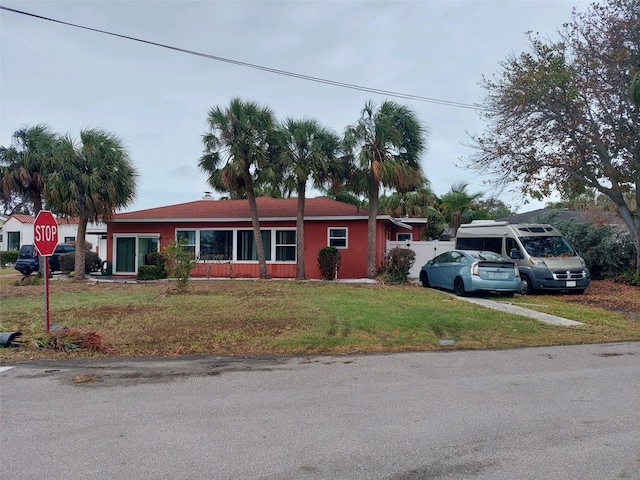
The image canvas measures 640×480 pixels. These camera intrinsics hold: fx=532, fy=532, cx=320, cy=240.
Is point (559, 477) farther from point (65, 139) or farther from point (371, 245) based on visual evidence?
point (65, 139)

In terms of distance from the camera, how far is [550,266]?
54.2ft

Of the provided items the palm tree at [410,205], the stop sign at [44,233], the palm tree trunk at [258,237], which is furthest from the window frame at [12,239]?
the stop sign at [44,233]

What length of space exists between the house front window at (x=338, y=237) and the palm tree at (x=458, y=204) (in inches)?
436

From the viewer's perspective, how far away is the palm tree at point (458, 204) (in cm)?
3153

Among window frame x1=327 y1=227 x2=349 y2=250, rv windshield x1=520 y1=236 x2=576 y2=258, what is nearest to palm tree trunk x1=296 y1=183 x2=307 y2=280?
window frame x1=327 y1=227 x2=349 y2=250

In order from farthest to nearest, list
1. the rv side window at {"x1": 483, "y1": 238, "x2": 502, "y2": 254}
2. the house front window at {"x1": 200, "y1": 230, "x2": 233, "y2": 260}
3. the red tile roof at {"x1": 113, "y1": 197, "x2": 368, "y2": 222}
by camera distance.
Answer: the house front window at {"x1": 200, "y1": 230, "x2": 233, "y2": 260}
the red tile roof at {"x1": 113, "y1": 197, "x2": 368, "y2": 222}
the rv side window at {"x1": 483, "y1": 238, "x2": 502, "y2": 254}

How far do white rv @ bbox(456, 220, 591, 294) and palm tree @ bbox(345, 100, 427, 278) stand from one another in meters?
3.76

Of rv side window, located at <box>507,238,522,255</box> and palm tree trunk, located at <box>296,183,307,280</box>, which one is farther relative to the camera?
palm tree trunk, located at <box>296,183,307,280</box>

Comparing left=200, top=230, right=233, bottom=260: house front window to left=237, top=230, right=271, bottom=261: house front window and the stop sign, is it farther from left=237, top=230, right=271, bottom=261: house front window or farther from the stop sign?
the stop sign

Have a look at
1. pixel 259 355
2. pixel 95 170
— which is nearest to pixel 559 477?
pixel 259 355

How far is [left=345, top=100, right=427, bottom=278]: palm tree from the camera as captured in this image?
19891 mm

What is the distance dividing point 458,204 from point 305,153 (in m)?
14.6

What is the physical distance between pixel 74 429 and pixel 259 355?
3718 mm

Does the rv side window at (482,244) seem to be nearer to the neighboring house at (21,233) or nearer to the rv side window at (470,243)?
the rv side window at (470,243)
